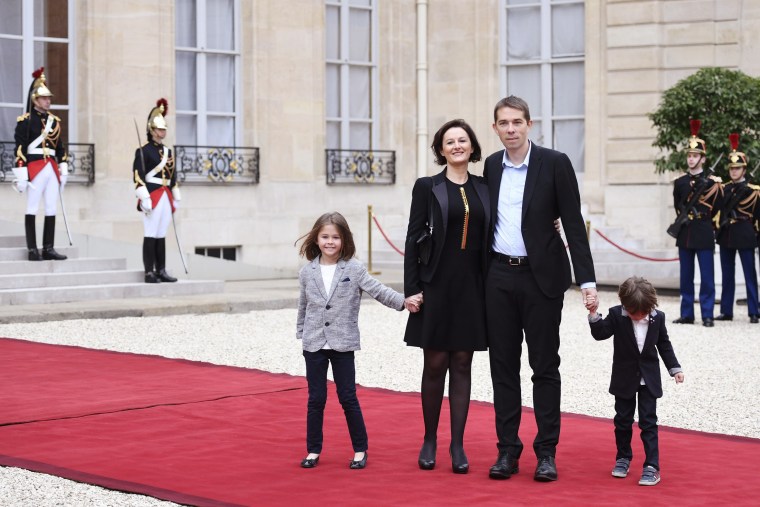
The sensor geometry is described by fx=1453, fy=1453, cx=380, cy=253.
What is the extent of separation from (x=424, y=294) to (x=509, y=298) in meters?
0.38

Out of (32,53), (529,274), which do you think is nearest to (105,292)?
(32,53)

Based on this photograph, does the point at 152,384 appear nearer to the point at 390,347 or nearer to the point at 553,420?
the point at 390,347

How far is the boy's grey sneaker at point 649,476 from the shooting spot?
230 inches

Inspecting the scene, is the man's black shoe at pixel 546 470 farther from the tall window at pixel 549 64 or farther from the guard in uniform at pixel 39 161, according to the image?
the tall window at pixel 549 64

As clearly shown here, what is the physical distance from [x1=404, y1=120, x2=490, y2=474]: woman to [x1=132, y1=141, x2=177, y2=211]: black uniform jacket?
9249 millimetres

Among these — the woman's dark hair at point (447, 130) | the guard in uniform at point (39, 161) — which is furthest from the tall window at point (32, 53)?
the woman's dark hair at point (447, 130)

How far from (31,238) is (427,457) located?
31.8 ft

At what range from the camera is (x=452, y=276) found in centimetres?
617

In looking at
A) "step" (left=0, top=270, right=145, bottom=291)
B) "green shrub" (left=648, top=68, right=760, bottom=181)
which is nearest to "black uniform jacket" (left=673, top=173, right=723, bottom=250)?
"green shrub" (left=648, top=68, right=760, bottom=181)

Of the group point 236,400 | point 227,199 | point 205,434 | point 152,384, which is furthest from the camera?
point 227,199

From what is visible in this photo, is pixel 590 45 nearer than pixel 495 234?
No

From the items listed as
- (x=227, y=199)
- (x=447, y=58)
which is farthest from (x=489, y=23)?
(x=227, y=199)

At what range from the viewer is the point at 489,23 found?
68.1ft

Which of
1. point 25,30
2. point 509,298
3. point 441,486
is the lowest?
point 441,486
